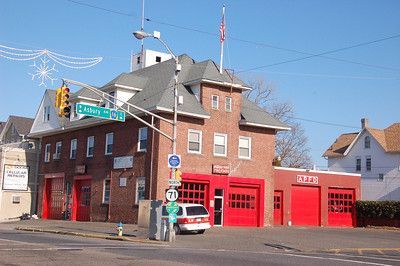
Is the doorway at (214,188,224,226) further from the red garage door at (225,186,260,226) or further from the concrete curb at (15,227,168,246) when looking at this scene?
the concrete curb at (15,227,168,246)

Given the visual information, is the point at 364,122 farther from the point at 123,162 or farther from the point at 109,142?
the point at 123,162

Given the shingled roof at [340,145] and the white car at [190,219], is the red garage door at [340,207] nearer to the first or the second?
the white car at [190,219]

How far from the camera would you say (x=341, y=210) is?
4575 cm

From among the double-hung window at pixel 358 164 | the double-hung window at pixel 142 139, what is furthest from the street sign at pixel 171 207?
the double-hung window at pixel 358 164

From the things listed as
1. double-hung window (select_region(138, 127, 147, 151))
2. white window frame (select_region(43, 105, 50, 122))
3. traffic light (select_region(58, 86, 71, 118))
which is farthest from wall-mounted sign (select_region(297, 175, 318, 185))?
traffic light (select_region(58, 86, 71, 118))

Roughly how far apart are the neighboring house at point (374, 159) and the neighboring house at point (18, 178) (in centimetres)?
3789

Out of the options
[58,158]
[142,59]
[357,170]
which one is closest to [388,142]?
[357,170]

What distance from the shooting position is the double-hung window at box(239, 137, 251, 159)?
128 ft

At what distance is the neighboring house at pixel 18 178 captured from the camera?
50.1 m

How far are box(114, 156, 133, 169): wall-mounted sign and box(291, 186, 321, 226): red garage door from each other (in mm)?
13343

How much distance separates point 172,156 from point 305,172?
1991cm

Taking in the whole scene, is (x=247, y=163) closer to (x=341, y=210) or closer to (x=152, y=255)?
(x=341, y=210)

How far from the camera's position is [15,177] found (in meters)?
50.6

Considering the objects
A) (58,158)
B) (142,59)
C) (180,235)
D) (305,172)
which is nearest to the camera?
(180,235)
